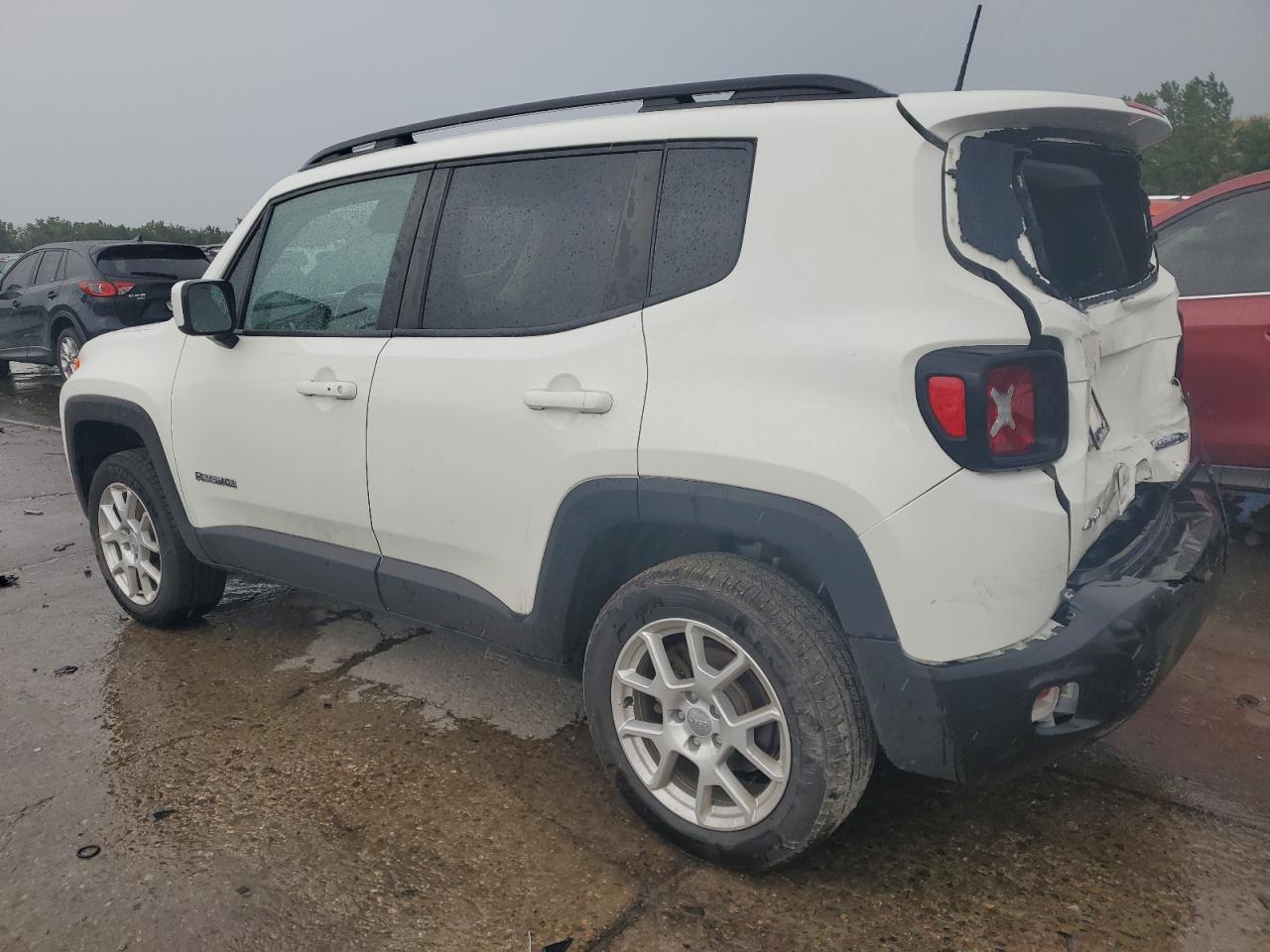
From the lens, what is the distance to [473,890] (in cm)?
239

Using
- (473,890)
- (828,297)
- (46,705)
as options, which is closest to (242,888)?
(473,890)

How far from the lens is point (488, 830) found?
2.64m

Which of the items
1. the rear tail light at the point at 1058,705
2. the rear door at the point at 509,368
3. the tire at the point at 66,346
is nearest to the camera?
the rear tail light at the point at 1058,705

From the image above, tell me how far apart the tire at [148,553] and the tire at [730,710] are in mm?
2187

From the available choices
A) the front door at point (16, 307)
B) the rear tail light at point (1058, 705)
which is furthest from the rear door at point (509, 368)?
the front door at point (16, 307)

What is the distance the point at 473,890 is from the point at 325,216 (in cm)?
228

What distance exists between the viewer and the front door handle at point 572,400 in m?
2.44

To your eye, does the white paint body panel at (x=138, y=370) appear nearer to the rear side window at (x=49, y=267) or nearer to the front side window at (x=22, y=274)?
the rear side window at (x=49, y=267)

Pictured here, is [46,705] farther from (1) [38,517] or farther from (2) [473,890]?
(1) [38,517]

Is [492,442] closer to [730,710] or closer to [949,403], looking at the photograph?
[730,710]

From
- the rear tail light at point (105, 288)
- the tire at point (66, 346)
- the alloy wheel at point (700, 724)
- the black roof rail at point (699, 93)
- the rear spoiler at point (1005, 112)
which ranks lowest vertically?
the alloy wheel at point (700, 724)

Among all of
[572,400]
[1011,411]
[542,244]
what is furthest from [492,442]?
[1011,411]

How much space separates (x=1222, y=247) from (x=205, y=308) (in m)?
4.32

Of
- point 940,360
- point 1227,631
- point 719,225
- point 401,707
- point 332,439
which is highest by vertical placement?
point 719,225
